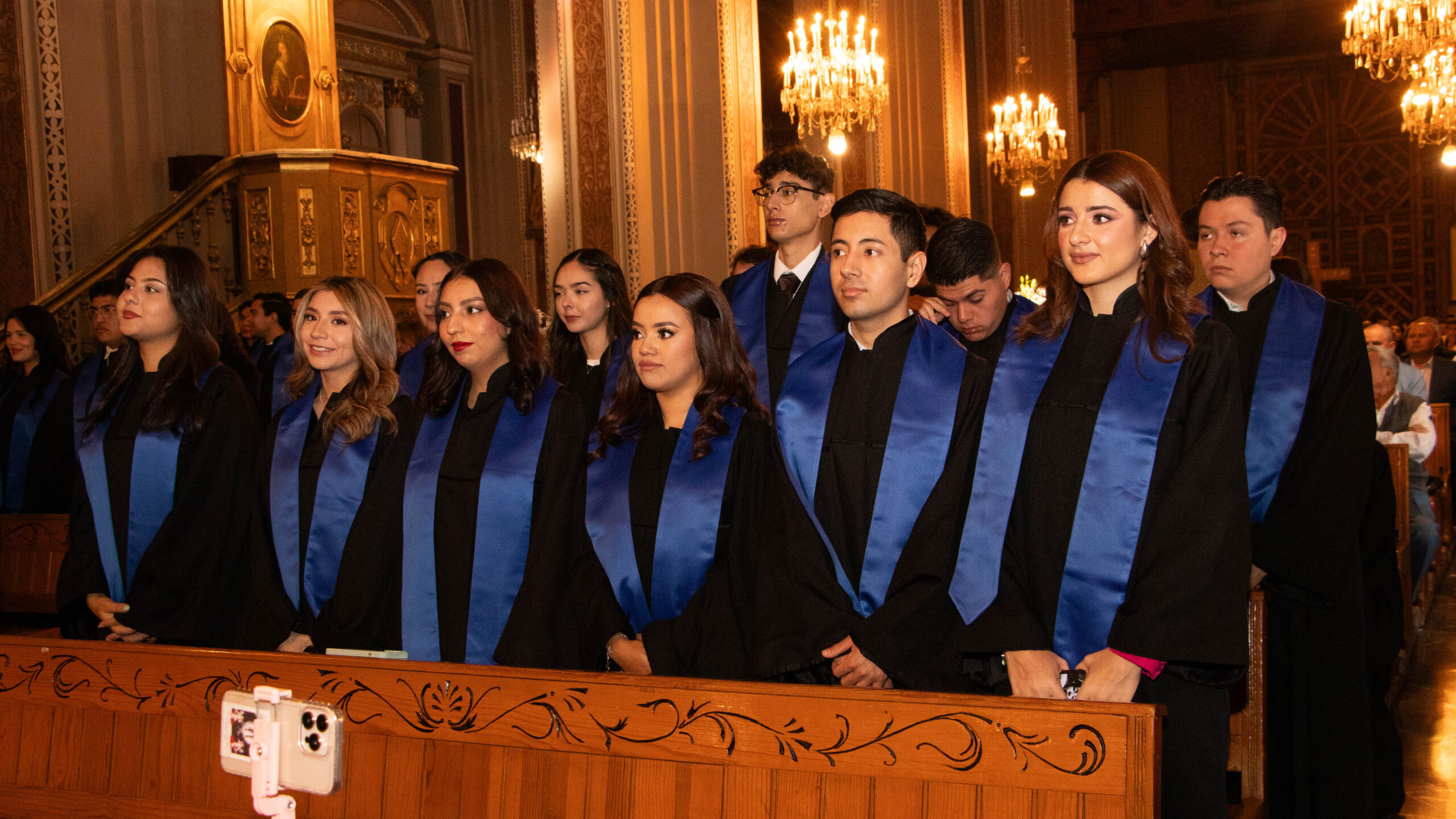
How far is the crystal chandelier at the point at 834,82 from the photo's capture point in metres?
9.73

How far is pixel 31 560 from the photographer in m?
5.36

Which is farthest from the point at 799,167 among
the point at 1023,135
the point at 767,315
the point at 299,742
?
the point at 1023,135

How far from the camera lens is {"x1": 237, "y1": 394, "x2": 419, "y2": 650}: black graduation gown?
337 centimetres

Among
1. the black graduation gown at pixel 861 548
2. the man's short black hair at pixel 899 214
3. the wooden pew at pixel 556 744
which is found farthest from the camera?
the man's short black hair at pixel 899 214

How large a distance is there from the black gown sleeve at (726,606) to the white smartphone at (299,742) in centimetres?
128

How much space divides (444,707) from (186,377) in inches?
70.6

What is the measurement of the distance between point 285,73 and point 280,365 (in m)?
5.33

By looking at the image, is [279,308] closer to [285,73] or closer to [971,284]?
[285,73]

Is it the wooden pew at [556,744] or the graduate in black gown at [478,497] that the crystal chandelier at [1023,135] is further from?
the wooden pew at [556,744]

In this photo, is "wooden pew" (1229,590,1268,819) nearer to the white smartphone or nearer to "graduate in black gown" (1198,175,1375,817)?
"graduate in black gown" (1198,175,1375,817)

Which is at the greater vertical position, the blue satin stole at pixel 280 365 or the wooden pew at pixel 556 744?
the blue satin stole at pixel 280 365

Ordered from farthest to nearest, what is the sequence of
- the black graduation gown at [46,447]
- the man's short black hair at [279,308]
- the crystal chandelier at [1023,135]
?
the crystal chandelier at [1023,135] < the man's short black hair at [279,308] < the black graduation gown at [46,447]

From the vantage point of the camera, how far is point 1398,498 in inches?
216

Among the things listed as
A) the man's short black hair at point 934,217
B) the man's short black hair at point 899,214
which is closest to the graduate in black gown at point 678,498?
the man's short black hair at point 899,214
